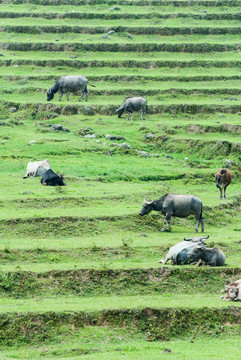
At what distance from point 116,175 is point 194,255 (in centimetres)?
1090

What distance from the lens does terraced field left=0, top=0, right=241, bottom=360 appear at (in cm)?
1569

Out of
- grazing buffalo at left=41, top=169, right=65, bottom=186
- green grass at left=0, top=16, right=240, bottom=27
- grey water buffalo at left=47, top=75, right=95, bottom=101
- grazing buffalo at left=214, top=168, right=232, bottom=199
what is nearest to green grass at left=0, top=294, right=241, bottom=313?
grazing buffalo at left=41, top=169, right=65, bottom=186

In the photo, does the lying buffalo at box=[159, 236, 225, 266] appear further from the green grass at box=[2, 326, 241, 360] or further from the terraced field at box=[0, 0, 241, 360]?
the green grass at box=[2, 326, 241, 360]

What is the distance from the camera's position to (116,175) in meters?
29.7

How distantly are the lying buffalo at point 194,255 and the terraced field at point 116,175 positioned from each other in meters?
0.39

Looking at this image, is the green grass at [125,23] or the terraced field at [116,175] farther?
the green grass at [125,23]

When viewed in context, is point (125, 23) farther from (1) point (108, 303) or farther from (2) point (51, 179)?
(1) point (108, 303)

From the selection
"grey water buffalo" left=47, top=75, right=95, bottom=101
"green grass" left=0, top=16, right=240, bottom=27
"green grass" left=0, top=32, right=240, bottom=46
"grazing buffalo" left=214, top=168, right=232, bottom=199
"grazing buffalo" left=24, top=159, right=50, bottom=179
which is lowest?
"grazing buffalo" left=214, top=168, right=232, bottom=199

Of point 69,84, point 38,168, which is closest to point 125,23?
point 69,84

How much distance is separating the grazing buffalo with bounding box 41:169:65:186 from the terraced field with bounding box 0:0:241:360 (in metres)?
0.46

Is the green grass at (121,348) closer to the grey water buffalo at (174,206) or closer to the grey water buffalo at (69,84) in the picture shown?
the grey water buffalo at (174,206)

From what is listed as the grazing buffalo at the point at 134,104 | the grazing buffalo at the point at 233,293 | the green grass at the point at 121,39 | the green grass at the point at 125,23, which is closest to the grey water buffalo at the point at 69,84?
the grazing buffalo at the point at 134,104

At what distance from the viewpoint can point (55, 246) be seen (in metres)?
19.8

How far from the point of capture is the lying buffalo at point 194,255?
19.2 metres
